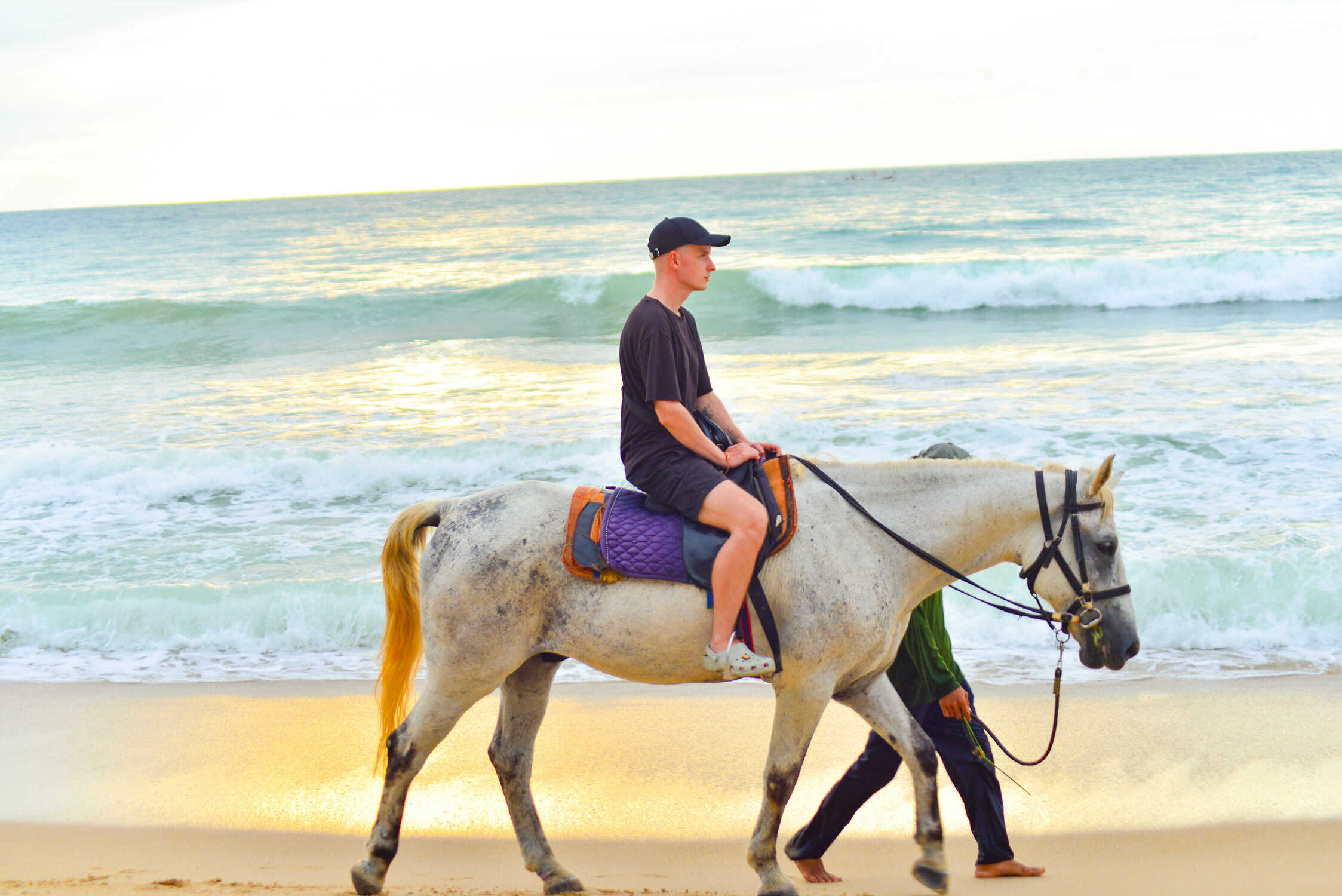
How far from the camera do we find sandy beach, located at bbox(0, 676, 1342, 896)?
3752mm

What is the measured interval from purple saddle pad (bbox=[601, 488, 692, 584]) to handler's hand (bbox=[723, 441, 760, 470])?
0.26 meters

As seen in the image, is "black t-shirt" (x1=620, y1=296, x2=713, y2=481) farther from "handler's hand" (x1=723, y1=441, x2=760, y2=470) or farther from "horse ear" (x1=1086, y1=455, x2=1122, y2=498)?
"horse ear" (x1=1086, y1=455, x2=1122, y2=498)

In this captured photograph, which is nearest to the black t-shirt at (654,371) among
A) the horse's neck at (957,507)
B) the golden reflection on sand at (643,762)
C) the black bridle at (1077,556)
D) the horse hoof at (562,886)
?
the horse's neck at (957,507)

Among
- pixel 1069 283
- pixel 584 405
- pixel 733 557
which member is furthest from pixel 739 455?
pixel 1069 283

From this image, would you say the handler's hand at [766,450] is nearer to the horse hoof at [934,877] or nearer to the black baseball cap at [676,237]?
the black baseball cap at [676,237]

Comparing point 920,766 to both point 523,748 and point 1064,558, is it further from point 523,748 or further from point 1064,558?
point 523,748

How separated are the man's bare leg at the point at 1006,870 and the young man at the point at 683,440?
1.23 metres

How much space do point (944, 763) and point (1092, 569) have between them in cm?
91

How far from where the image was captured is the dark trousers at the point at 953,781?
361 centimetres

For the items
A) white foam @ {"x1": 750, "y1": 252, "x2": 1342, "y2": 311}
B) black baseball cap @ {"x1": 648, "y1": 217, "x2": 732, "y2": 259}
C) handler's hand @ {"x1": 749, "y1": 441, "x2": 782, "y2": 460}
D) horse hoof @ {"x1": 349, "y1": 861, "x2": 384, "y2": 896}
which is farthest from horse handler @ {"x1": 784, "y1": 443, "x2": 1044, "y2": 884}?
white foam @ {"x1": 750, "y1": 252, "x2": 1342, "y2": 311}

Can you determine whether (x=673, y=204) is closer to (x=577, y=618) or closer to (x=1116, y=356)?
(x=1116, y=356)

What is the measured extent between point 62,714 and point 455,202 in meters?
83.9

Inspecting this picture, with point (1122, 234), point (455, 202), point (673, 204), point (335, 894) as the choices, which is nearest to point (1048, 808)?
point (335, 894)

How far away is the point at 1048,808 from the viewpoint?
4.17 m
